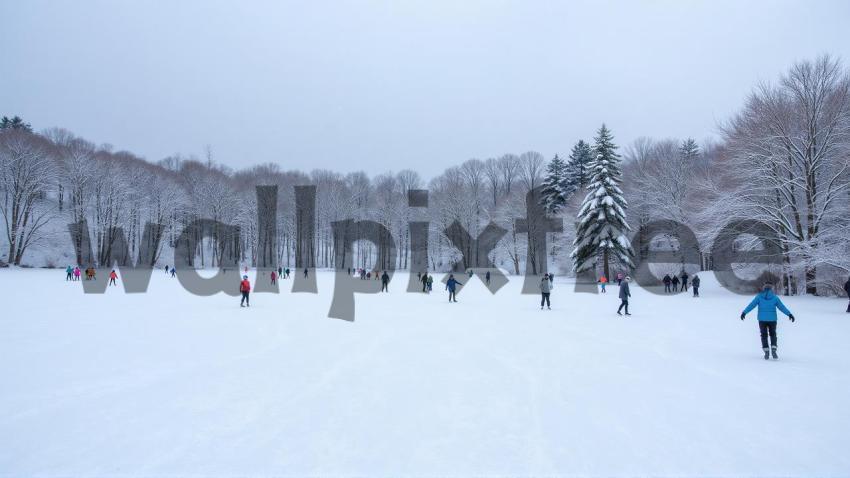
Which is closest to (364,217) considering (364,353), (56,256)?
(56,256)

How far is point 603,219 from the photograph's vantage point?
3381cm

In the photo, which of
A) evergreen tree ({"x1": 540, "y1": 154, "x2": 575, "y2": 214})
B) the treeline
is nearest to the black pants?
the treeline

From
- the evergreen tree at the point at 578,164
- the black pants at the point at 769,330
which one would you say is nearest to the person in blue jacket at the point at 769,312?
the black pants at the point at 769,330

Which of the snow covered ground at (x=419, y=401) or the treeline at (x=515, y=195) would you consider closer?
the snow covered ground at (x=419, y=401)

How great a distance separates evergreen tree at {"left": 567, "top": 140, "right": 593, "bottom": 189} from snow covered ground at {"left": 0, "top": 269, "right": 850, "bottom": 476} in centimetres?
4890

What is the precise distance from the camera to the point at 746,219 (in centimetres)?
2180

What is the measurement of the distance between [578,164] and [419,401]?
195 feet

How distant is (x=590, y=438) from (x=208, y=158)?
90.4 m

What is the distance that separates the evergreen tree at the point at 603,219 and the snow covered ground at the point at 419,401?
2241cm

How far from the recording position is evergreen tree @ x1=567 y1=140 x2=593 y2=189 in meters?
58.6

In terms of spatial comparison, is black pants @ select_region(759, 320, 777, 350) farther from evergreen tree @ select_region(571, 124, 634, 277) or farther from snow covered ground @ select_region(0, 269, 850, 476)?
evergreen tree @ select_region(571, 124, 634, 277)

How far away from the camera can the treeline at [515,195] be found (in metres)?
20.8

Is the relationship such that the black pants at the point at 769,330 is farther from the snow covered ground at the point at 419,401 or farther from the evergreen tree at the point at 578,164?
the evergreen tree at the point at 578,164

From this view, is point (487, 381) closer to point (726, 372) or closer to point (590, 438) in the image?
point (590, 438)
